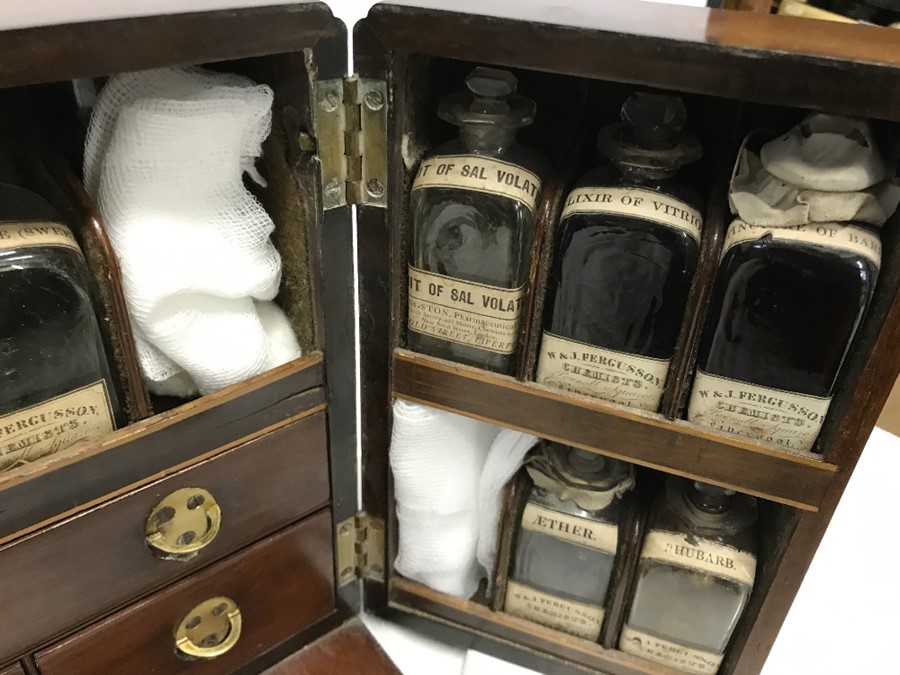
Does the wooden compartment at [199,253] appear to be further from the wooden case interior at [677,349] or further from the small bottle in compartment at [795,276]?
the small bottle in compartment at [795,276]

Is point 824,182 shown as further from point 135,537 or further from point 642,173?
point 135,537

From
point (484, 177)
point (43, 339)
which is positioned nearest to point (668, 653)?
point (484, 177)

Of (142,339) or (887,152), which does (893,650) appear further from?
(142,339)

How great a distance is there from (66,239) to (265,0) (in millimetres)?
173

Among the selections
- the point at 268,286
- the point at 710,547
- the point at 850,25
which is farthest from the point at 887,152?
the point at 268,286

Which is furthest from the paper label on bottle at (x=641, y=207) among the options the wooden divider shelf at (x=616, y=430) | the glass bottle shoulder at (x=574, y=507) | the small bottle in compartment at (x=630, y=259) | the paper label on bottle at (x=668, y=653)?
the paper label on bottle at (x=668, y=653)

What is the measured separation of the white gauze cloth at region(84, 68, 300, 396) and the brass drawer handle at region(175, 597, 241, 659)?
0.17 metres

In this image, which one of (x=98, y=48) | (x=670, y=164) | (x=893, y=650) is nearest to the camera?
(x=98, y=48)

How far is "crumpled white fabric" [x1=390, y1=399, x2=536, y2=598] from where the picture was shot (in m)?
0.60

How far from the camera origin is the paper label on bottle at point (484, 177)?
49cm

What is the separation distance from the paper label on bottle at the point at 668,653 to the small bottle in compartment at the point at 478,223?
26cm

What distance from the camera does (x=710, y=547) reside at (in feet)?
1.91

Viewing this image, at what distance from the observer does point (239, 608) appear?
0.60 metres

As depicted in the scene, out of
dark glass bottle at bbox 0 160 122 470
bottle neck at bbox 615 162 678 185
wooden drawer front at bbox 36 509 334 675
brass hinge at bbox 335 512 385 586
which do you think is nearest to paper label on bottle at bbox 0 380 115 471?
dark glass bottle at bbox 0 160 122 470
